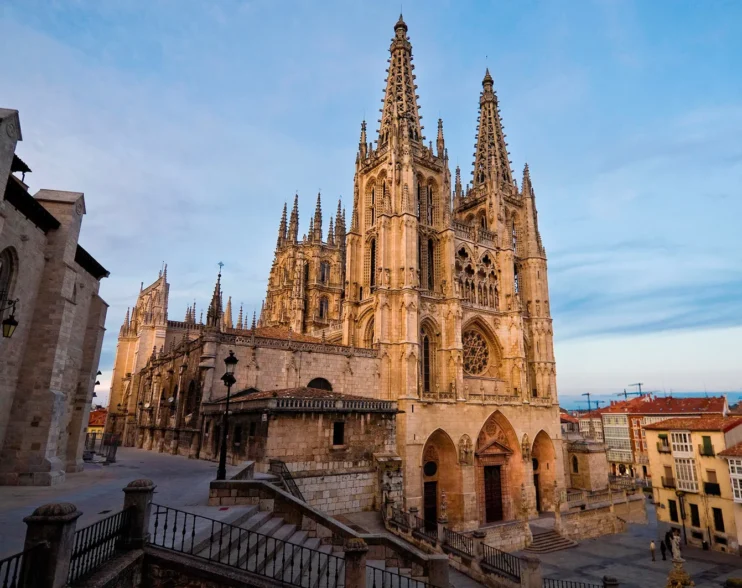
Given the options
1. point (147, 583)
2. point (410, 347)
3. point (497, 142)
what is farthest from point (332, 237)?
point (147, 583)

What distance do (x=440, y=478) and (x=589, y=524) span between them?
11.2 m

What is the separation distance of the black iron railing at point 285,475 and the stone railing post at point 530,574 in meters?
7.82

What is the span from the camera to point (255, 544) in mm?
8891

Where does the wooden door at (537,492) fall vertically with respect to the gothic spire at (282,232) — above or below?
below

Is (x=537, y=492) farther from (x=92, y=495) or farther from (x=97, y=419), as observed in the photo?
(x=97, y=419)

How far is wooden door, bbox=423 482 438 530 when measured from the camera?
91.4 feet

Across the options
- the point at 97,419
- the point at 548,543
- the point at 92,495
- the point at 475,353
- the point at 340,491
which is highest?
the point at 475,353

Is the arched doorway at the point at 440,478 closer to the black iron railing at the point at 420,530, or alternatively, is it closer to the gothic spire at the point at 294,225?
the black iron railing at the point at 420,530

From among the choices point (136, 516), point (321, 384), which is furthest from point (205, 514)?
point (321, 384)

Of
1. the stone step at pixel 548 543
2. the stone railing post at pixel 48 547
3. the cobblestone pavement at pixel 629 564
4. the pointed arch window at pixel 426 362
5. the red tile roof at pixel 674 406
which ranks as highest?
the pointed arch window at pixel 426 362

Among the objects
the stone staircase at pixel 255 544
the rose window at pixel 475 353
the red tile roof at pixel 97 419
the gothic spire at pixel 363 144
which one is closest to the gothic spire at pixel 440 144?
the gothic spire at pixel 363 144

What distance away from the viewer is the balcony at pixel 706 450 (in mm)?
28172

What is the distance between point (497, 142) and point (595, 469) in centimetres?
3049

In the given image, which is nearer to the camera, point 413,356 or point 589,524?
point 413,356
